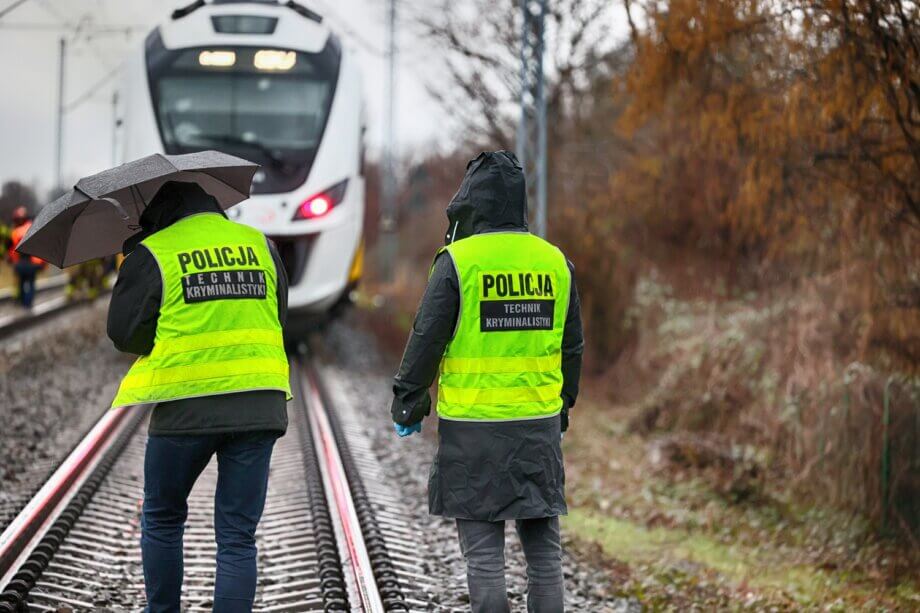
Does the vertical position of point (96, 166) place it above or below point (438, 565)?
above

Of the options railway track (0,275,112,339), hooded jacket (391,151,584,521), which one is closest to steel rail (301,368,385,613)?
hooded jacket (391,151,584,521)

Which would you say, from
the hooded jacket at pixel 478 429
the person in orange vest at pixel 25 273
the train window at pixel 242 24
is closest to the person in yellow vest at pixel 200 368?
the hooded jacket at pixel 478 429

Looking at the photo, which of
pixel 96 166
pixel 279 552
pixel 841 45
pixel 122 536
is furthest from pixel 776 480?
pixel 96 166

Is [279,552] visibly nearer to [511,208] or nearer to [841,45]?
[511,208]

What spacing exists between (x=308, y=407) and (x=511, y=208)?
266 inches

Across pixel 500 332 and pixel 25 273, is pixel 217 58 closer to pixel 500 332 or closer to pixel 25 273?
pixel 25 273

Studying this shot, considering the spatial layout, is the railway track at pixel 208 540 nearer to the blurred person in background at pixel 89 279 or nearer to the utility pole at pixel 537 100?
the utility pole at pixel 537 100

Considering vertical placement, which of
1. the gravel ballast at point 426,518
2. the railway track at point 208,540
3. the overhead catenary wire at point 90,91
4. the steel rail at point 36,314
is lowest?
the gravel ballast at point 426,518

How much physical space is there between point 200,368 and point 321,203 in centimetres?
763

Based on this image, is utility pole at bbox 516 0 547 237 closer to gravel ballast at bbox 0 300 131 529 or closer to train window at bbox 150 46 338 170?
train window at bbox 150 46 338 170

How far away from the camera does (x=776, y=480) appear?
9.13 metres

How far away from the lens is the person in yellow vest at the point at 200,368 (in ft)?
12.8

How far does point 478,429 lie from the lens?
3.99 metres

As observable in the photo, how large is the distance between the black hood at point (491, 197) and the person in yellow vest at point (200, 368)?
2.49 feet
